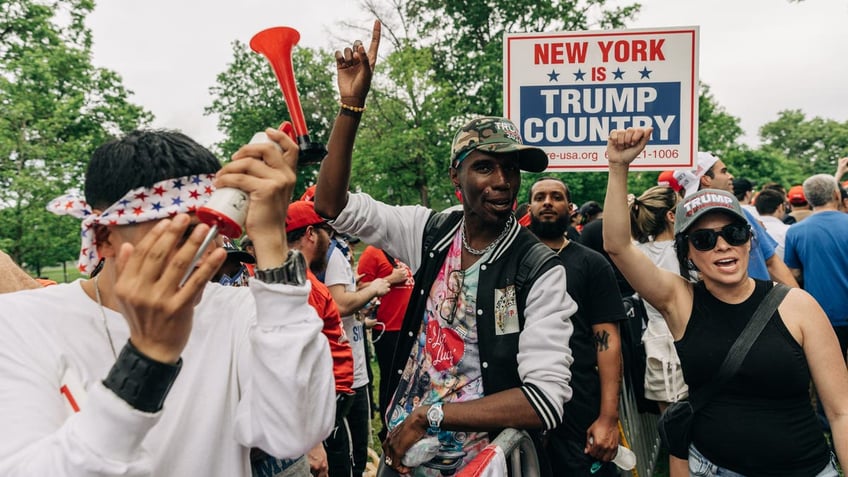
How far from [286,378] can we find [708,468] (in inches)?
92.1

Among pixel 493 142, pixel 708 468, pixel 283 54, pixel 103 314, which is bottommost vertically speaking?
pixel 708 468

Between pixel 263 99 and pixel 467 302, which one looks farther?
pixel 263 99

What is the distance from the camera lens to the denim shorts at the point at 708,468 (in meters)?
2.60

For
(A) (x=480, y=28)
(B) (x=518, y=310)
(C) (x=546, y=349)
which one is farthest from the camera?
(A) (x=480, y=28)

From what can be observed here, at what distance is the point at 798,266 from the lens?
5891 mm

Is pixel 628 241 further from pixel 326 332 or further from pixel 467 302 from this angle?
pixel 326 332

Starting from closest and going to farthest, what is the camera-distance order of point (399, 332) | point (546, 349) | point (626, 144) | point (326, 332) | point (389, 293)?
point (546, 349) < point (626, 144) < point (399, 332) < point (326, 332) < point (389, 293)

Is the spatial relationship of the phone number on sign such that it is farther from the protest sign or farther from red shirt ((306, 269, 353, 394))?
red shirt ((306, 269, 353, 394))

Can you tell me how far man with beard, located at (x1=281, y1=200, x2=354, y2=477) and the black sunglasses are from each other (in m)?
1.87

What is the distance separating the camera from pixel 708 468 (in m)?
2.77

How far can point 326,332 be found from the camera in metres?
3.16

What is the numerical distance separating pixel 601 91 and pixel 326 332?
8.01ft

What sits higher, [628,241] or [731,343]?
[628,241]

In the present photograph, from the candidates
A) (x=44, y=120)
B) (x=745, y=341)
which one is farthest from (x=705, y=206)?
(x=44, y=120)
